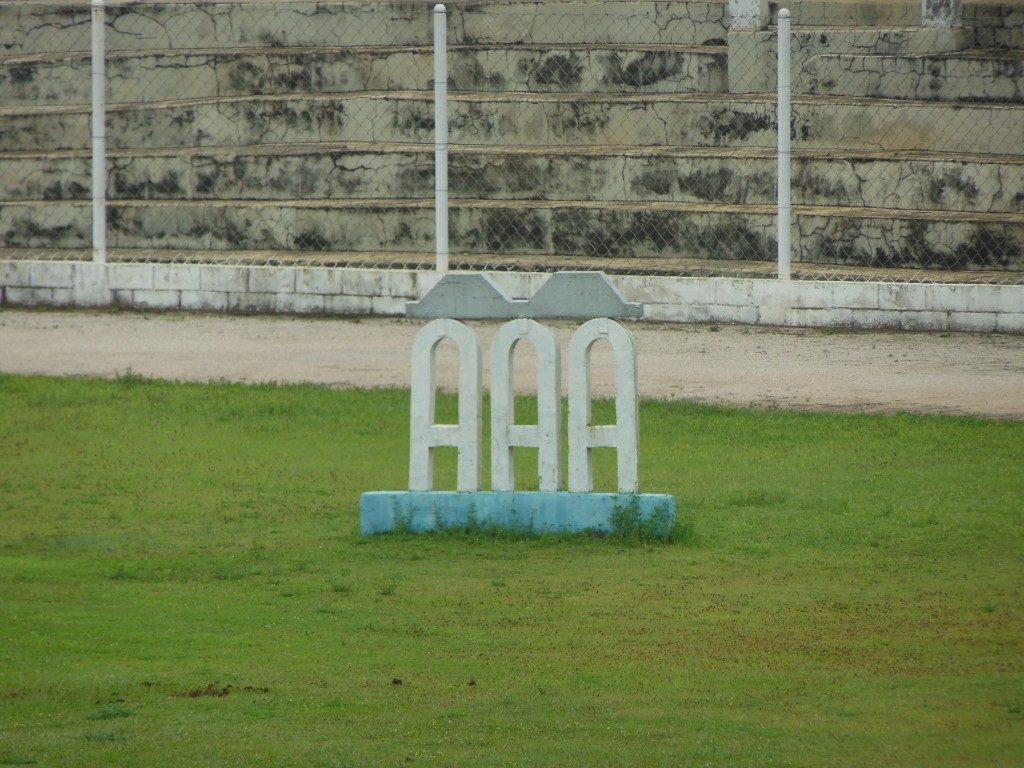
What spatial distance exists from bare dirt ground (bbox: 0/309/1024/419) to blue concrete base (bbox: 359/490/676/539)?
4120 millimetres

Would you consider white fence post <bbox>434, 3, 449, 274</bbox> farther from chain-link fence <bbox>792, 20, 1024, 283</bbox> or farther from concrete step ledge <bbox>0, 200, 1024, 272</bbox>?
chain-link fence <bbox>792, 20, 1024, 283</bbox>

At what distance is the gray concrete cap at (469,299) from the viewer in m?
8.51

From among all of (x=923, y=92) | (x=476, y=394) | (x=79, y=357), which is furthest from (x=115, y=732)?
(x=923, y=92)

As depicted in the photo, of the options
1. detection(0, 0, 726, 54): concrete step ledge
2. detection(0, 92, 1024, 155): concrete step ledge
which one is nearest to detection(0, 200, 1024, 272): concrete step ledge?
detection(0, 92, 1024, 155): concrete step ledge

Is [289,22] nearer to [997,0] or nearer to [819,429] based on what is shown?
[997,0]

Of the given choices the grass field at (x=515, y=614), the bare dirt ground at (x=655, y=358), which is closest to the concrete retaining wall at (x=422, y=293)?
the bare dirt ground at (x=655, y=358)

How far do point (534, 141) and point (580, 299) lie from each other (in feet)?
36.4

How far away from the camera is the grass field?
18.3ft

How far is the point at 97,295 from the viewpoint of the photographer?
1762cm

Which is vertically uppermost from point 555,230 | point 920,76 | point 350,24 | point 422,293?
point 350,24

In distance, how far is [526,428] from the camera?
8.34 metres

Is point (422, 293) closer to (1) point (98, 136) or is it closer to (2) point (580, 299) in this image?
(1) point (98, 136)

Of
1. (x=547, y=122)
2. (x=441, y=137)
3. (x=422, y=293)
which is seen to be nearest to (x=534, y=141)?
(x=547, y=122)

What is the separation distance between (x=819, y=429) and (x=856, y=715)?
18.9 feet
